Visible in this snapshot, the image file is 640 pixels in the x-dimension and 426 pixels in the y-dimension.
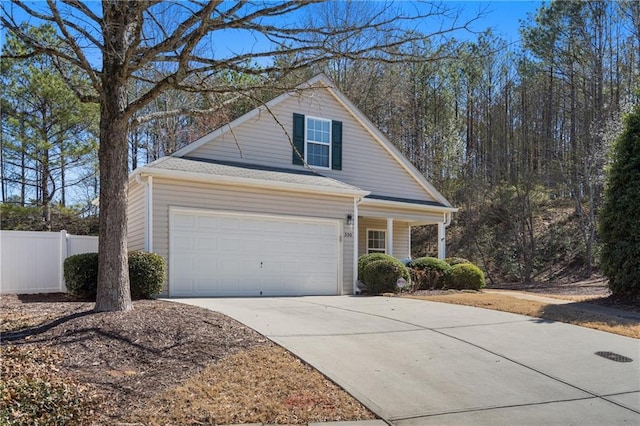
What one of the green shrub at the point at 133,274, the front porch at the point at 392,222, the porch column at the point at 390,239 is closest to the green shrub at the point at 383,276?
the front porch at the point at 392,222

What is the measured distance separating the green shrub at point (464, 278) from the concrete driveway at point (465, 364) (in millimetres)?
6081

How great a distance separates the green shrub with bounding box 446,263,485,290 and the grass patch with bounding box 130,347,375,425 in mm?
10886

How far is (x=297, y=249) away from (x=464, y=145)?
18.7 meters

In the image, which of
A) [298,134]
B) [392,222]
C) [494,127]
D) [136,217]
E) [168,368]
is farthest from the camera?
[494,127]

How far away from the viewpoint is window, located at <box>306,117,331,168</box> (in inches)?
640

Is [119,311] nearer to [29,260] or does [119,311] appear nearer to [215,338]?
[215,338]

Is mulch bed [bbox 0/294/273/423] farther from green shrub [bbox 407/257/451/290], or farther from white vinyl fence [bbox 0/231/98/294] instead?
green shrub [bbox 407/257/451/290]

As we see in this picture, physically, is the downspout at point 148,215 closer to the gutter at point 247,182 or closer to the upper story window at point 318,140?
the gutter at point 247,182

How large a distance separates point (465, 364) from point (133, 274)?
7.17 m

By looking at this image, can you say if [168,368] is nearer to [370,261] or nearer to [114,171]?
[114,171]

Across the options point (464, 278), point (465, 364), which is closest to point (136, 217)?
point (465, 364)

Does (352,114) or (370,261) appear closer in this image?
(370,261)

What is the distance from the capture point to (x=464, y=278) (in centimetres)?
1580

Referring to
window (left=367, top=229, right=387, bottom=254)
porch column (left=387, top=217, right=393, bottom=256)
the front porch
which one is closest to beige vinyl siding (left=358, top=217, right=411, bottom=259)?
the front porch
